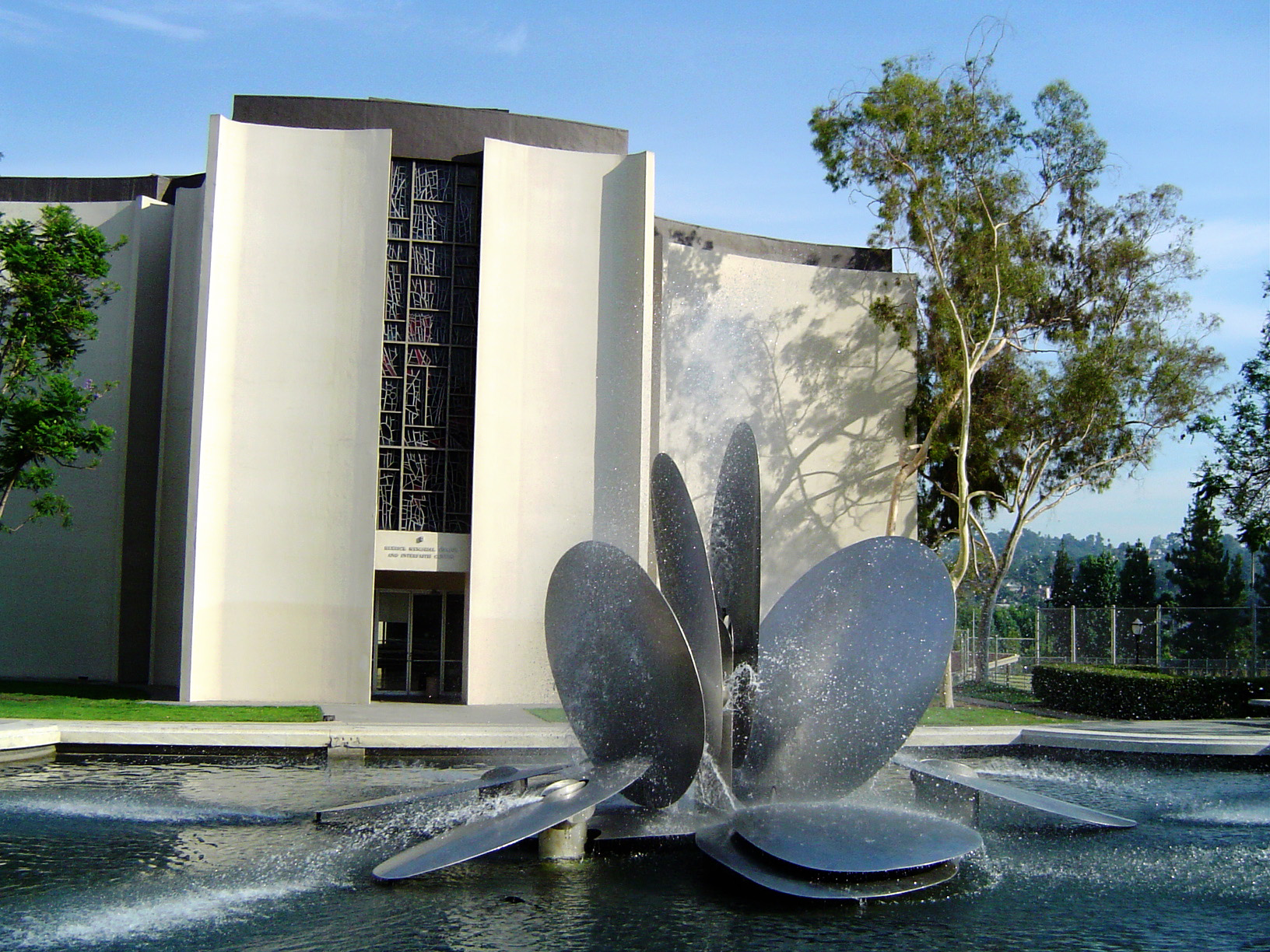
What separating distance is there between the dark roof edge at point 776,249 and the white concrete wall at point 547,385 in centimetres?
343

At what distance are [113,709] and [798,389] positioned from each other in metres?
17.0

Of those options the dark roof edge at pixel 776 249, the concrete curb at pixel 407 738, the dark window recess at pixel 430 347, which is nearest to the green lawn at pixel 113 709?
the concrete curb at pixel 407 738

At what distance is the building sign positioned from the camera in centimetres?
2320

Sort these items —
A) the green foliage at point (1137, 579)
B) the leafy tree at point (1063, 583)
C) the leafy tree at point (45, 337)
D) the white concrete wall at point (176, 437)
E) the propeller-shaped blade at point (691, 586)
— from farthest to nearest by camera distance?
1. the leafy tree at point (1063, 583)
2. the green foliage at point (1137, 579)
3. the white concrete wall at point (176, 437)
4. the leafy tree at point (45, 337)
5. the propeller-shaped blade at point (691, 586)

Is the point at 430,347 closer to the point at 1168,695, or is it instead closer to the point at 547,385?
the point at 547,385

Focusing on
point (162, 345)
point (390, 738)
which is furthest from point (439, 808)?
point (162, 345)

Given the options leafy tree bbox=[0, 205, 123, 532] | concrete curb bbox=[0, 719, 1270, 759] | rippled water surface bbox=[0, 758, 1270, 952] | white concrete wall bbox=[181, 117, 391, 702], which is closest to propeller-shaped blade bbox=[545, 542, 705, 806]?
rippled water surface bbox=[0, 758, 1270, 952]

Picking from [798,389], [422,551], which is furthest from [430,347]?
[798,389]

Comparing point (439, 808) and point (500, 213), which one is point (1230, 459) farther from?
point (439, 808)

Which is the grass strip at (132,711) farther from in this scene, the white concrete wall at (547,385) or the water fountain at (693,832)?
the water fountain at (693,832)

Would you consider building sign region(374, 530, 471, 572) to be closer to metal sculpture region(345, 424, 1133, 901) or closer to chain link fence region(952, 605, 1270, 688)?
metal sculpture region(345, 424, 1133, 901)

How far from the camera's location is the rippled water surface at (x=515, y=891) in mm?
6703

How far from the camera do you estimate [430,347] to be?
23750 mm

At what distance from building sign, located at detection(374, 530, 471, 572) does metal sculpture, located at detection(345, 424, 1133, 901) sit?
13669 mm
